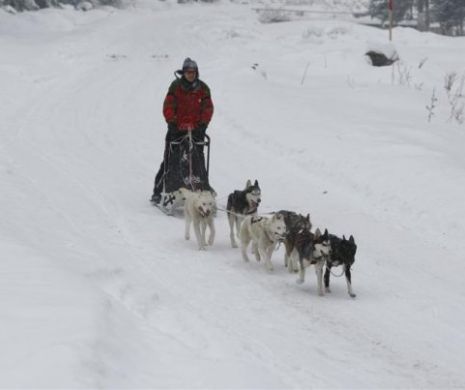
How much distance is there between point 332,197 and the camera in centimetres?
1058

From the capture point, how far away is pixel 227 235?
29.6ft

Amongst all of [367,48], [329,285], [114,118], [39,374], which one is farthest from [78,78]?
[39,374]

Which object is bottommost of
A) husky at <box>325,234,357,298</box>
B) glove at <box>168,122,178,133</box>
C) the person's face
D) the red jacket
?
husky at <box>325,234,357,298</box>

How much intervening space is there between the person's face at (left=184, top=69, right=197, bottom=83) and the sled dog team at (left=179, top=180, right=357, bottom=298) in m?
1.56

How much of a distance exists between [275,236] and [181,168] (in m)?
2.90

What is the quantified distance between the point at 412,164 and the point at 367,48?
12265mm

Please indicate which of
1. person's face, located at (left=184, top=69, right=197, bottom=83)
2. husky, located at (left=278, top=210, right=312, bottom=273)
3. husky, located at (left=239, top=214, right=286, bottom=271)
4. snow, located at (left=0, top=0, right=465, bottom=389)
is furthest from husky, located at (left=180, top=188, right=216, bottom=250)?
person's face, located at (left=184, top=69, right=197, bottom=83)

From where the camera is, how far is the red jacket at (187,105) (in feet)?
31.9

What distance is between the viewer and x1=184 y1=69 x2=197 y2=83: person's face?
31.2ft

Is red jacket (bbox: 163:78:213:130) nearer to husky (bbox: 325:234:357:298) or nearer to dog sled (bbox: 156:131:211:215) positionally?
dog sled (bbox: 156:131:211:215)

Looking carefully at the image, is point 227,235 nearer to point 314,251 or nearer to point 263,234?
point 263,234

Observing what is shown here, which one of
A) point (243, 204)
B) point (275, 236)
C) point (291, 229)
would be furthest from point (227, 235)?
point (291, 229)

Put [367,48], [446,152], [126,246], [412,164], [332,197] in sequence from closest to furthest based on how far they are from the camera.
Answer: [126,246] → [332,197] → [412,164] → [446,152] → [367,48]

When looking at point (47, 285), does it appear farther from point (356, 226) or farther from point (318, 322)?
point (356, 226)
